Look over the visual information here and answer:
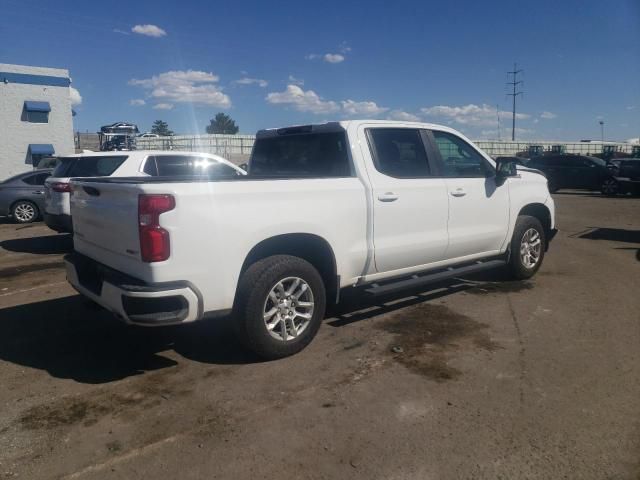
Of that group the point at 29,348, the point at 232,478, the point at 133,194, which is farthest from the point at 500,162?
the point at 29,348

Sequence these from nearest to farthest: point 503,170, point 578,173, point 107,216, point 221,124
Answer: point 107,216, point 503,170, point 578,173, point 221,124

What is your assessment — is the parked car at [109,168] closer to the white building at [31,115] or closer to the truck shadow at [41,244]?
the truck shadow at [41,244]

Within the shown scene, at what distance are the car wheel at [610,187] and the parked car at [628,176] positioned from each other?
21cm

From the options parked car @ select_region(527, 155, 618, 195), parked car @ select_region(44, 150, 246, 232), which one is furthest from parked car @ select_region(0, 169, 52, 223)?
parked car @ select_region(527, 155, 618, 195)

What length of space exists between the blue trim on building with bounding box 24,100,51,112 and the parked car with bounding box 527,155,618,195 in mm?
22893

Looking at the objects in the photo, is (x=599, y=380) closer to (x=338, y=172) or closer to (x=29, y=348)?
(x=338, y=172)

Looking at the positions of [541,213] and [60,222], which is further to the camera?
[60,222]

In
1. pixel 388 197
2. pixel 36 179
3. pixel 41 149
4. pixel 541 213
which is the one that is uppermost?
pixel 41 149

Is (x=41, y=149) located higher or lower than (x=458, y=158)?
higher

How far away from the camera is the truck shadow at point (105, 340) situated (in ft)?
13.9

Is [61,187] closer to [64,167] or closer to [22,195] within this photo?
[64,167]

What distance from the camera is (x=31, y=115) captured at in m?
25.1

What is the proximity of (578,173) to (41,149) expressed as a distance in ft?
80.3

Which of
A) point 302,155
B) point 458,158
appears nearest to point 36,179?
point 302,155
